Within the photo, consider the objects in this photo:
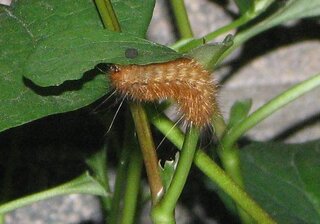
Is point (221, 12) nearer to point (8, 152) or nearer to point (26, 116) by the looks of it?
point (8, 152)

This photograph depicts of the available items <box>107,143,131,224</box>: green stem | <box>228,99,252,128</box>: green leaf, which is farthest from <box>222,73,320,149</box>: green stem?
<box>107,143,131,224</box>: green stem

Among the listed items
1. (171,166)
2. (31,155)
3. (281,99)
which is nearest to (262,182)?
(281,99)

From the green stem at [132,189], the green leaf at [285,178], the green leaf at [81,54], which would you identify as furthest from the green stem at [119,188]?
the green leaf at [81,54]

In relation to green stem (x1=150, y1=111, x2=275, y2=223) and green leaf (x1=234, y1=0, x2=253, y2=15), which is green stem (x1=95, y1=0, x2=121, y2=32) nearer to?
green stem (x1=150, y1=111, x2=275, y2=223)

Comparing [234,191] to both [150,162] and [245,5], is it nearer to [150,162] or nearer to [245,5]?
[150,162]

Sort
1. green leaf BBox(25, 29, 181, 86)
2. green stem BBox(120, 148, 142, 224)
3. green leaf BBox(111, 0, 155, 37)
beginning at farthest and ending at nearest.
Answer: green stem BBox(120, 148, 142, 224) < green leaf BBox(111, 0, 155, 37) < green leaf BBox(25, 29, 181, 86)

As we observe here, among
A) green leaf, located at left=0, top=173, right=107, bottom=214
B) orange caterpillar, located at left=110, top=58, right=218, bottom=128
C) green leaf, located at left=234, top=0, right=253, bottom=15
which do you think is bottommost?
green leaf, located at left=0, top=173, right=107, bottom=214
